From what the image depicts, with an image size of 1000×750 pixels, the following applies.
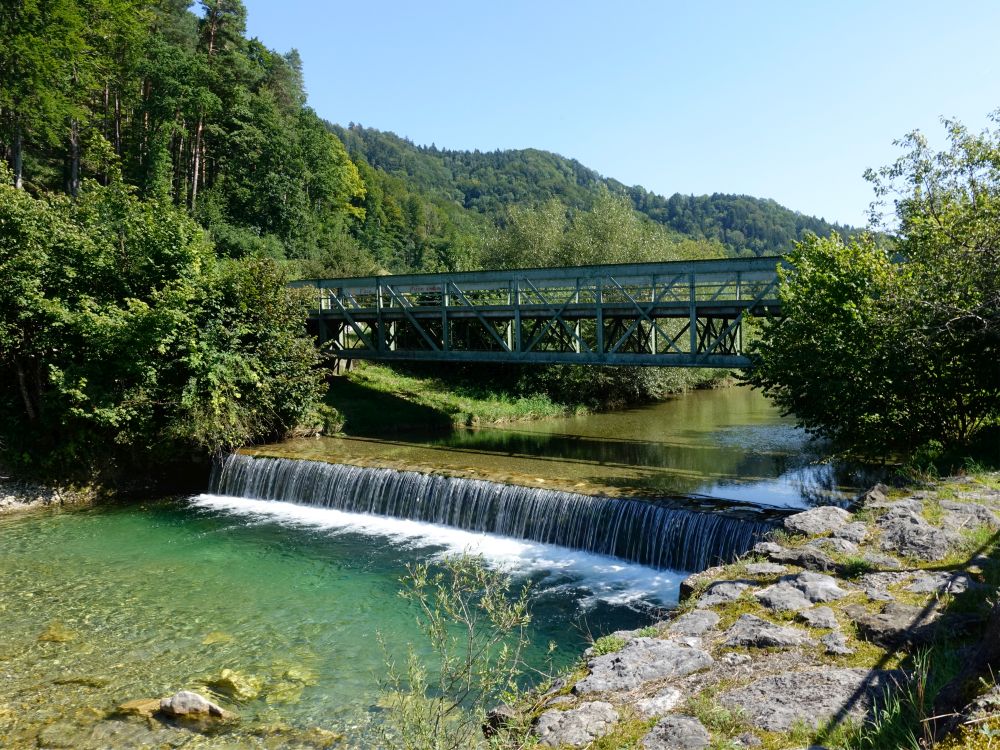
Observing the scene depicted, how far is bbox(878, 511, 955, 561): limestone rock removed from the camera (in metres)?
7.84

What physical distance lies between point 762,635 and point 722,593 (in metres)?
1.22

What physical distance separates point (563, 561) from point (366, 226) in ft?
265

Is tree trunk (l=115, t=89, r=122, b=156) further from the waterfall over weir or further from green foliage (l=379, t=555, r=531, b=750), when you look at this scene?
green foliage (l=379, t=555, r=531, b=750)

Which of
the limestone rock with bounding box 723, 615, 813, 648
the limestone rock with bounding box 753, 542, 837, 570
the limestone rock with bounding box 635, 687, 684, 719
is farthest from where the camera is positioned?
the limestone rock with bounding box 753, 542, 837, 570

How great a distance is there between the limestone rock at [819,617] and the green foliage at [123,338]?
1701 centimetres

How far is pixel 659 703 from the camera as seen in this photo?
5.36 meters

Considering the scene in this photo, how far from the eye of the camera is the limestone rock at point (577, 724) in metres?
5.09

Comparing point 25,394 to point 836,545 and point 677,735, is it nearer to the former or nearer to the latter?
point 836,545

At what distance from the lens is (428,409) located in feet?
95.2

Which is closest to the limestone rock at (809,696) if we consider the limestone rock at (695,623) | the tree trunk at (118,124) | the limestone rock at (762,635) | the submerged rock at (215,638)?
the limestone rock at (762,635)

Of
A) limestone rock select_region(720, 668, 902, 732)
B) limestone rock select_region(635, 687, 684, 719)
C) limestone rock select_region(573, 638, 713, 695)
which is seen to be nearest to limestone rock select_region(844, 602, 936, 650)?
limestone rock select_region(720, 668, 902, 732)

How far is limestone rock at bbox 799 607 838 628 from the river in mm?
2888

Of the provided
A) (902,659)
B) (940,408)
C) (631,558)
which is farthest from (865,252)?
(902,659)

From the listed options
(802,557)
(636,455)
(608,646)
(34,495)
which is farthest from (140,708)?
(636,455)
